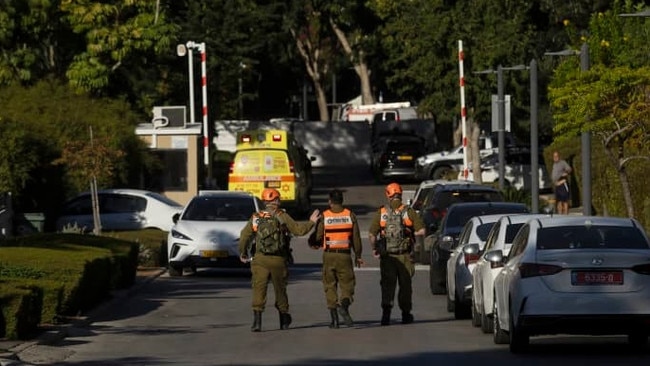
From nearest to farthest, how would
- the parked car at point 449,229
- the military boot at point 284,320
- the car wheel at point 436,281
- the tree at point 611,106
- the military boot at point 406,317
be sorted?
the military boot at point 284,320
the military boot at point 406,317
the parked car at point 449,229
the car wheel at point 436,281
the tree at point 611,106

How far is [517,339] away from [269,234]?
4.45 m

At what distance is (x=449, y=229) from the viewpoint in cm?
2573

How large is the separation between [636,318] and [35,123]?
2567 cm

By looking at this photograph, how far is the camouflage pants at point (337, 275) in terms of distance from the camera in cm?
2006

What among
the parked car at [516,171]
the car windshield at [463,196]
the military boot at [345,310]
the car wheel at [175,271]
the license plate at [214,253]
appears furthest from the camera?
the parked car at [516,171]

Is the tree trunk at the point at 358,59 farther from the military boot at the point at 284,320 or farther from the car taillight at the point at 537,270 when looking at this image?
the car taillight at the point at 537,270

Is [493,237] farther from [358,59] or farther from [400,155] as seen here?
[358,59]

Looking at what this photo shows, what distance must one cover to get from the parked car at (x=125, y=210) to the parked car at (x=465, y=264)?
47.7 ft

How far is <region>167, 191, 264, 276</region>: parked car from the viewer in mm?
29719

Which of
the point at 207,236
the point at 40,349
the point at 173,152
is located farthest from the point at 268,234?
the point at 173,152

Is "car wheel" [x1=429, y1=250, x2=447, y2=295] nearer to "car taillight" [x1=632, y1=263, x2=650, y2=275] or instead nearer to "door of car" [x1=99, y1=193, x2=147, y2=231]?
"car taillight" [x1=632, y1=263, x2=650, y2=275]

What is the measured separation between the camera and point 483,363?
51.6 ft

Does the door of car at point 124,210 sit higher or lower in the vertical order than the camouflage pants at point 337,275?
higher

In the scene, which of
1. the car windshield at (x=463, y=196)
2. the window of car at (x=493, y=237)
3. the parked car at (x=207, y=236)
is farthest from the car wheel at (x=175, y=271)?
the window of car at (x=493, y=237)
